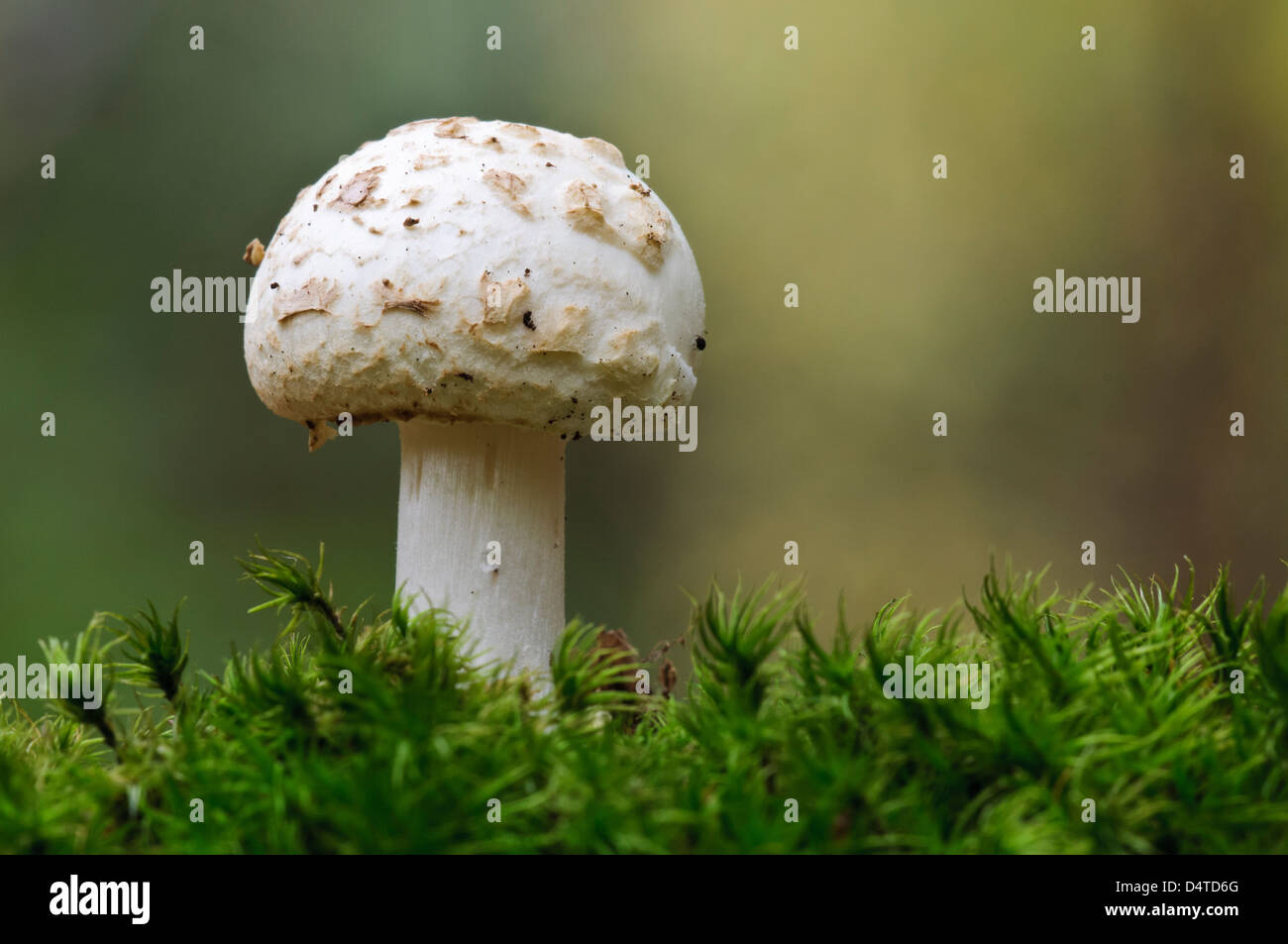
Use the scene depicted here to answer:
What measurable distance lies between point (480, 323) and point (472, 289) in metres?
0.06

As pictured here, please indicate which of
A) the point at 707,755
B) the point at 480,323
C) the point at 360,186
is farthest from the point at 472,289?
the point at 707,755

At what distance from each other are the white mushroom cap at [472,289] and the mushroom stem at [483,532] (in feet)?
0.43

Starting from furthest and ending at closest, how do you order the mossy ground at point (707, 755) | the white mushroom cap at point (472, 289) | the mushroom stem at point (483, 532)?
1. the mushroom stem at point (483, 532)
2. the white mushroom cap at point (472, 289)
3. the mossy ground at point (707, 755)

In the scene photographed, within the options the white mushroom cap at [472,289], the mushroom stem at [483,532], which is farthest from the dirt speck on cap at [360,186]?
the mushroom stem at [483,532]

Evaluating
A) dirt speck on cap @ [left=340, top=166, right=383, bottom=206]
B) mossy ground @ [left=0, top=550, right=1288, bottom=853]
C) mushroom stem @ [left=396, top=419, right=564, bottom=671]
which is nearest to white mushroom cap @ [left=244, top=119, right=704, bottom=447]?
dirt speck on cap @ [left=340, top=166, right=383, bottom=206]

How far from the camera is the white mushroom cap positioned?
1.85 m

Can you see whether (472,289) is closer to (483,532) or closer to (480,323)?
(480,323)

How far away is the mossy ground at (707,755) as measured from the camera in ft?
4.57

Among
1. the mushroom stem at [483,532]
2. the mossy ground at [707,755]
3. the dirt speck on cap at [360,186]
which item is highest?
the dirt speck on cap at [360,186]

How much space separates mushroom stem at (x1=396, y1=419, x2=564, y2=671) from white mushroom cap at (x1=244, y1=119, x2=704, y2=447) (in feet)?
0.43

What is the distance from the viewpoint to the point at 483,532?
7.00 ft

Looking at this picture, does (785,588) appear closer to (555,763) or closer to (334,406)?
(555,763)

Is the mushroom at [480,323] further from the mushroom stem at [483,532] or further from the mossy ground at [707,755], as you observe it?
the mossy ground at [707,755]

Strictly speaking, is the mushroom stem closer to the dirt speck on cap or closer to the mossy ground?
the mossy ground
